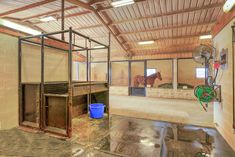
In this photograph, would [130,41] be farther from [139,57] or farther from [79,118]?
[79,118]

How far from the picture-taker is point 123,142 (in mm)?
2818

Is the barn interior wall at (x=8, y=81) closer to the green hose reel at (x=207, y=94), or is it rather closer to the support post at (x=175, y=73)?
the green hose reel at (x=207, y=94)

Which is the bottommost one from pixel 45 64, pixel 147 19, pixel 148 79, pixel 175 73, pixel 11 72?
pixel 148 79

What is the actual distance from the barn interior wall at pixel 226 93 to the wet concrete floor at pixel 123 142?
21cm

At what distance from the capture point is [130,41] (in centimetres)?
870

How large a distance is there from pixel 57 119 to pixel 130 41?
22.0 ft

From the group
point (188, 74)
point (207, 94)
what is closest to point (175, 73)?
point (188, 74)

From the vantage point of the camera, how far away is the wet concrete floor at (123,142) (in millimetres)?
2418

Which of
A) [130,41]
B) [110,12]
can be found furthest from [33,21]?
[130,41]

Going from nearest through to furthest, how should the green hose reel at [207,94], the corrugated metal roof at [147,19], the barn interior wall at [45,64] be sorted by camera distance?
the green hose reel at [207,94] → the barn interior wall at [45,64] → the corrugated metal roof at [147,19]

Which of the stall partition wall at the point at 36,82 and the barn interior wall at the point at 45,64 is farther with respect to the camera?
the barn interior wall at the point at 45,64

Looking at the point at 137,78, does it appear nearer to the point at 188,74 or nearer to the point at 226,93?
the point at 188,74

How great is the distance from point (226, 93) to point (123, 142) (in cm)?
235

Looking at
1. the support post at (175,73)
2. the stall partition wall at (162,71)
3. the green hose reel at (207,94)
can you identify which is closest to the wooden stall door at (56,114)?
the green hose reel at (207,94)
